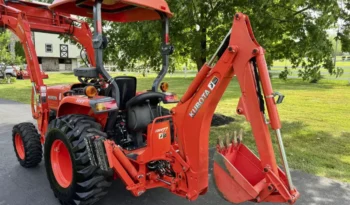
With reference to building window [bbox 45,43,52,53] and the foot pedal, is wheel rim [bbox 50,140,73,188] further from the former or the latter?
building window [bbox 45,43,52,53]

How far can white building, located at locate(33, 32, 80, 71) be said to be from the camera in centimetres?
3569

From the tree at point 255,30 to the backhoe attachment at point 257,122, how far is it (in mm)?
2546

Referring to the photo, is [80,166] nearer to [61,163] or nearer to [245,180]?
[61,163]

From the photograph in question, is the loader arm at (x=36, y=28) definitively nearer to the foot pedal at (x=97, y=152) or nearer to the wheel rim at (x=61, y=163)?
the wheel rim at (x=61, y=163)

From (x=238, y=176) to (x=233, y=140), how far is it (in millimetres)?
488

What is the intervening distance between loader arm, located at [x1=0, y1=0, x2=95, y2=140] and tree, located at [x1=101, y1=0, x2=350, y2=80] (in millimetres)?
1144

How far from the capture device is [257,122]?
248 centimetres

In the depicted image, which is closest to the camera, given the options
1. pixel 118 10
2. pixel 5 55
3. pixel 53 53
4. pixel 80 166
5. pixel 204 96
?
pixel 204 96

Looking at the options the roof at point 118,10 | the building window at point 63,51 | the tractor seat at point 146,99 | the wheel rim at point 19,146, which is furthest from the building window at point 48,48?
the tractor seat at point 146,99

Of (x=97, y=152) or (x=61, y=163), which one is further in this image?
(x=61, y=163)

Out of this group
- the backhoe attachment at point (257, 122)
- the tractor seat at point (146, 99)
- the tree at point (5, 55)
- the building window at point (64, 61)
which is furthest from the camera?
the building window at point (64, 61)

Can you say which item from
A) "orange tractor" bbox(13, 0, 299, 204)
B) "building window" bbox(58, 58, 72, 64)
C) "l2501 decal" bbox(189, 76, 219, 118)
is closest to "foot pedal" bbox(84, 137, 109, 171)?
"orange tractor" bbox(13, 0, 299, 204)

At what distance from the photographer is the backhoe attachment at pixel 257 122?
2.39 meters

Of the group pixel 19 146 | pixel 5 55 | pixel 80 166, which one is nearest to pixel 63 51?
pixel 5 55
